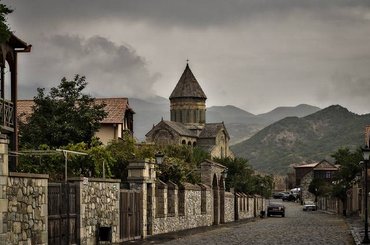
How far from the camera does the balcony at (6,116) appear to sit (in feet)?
103

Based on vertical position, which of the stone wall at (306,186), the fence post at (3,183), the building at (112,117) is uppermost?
the building at (112,117)

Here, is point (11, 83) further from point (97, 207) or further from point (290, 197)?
point (290, 197)

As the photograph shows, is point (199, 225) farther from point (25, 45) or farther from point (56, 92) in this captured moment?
point (25, 45)

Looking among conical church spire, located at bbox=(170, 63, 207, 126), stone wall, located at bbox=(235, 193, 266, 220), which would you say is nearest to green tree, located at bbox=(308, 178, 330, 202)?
conical church spire, located at bbox=(170, 63, 207, 126)

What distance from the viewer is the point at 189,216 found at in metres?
43.1

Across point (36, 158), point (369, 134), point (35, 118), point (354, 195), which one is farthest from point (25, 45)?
point (354, 195)

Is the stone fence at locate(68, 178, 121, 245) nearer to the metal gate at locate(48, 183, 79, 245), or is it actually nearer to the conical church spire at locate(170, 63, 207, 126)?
the metal gate at locate(48, 183, 79, 245)

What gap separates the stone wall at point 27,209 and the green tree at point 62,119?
70.9 ft

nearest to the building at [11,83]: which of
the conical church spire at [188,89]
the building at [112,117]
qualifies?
the building at [112,117]

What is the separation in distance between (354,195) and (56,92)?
128ft

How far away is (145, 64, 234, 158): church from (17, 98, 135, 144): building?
2489 inches

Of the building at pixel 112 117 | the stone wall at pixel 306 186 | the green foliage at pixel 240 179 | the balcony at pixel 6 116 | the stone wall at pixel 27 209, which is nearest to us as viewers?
the stone wall at pixel 27 209

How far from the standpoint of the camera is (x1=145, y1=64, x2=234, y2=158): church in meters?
129

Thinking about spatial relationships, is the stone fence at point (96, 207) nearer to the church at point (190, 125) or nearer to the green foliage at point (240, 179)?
the green foliage at point (240, 179)
